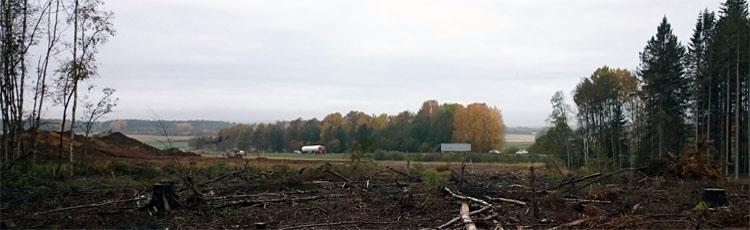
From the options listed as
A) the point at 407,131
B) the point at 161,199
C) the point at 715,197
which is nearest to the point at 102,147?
the point at 161,199

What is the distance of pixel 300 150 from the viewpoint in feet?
156

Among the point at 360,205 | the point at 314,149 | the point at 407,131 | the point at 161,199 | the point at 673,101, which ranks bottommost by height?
the point at 314,149

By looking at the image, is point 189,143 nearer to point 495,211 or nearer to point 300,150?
point 495,211

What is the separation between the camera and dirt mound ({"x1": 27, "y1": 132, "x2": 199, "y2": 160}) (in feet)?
66.9

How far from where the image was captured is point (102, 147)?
2719cm

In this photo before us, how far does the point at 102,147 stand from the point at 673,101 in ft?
106

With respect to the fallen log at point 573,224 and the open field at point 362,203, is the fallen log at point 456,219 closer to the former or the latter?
the open field at point 362,203

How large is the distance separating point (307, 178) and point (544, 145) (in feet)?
92.3

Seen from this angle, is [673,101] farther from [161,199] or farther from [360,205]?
[161,199]

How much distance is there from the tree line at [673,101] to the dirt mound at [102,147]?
20.5m

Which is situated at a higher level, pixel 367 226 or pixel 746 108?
pixel 746 108

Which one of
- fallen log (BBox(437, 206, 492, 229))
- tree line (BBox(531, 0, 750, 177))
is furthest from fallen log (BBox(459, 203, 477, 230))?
tree line (BBox(531, 0, 750, 177))

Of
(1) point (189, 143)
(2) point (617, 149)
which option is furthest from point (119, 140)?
(2) point (617, 149)

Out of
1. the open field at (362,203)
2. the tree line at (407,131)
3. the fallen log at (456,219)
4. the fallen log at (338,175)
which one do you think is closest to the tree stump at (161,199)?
the open field at (362,203)
